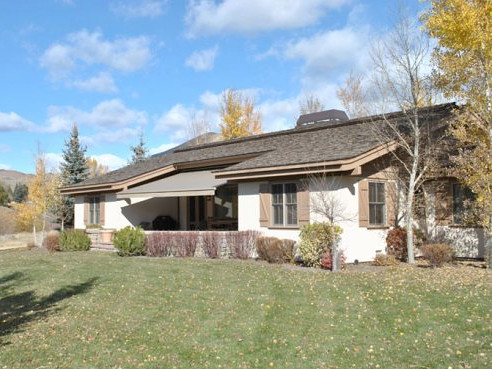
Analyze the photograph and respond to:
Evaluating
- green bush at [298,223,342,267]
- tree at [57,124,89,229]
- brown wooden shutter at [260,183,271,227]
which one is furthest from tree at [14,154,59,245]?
green bush at [298,223,342,267]

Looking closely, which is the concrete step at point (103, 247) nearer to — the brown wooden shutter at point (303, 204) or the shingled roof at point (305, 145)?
the shingled roof at point (305, 145)

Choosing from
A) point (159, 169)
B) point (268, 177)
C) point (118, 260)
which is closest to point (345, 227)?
point (268, 177)

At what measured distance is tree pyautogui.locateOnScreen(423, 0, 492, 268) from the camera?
1218cm

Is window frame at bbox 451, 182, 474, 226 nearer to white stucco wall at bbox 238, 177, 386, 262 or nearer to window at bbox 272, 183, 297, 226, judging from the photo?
white stucco wall at bbox 238, 177, 386, 262

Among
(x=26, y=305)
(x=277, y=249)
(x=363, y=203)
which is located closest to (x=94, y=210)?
(x=277, y=249)

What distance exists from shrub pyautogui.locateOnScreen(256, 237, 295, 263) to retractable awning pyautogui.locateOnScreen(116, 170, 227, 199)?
3473 mm

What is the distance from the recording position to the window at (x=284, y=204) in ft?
50.6

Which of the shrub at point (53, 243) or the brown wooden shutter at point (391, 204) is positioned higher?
the brown wooden shutter at point (391, 204)

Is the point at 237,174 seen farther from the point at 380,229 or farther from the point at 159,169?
the point at 159,169

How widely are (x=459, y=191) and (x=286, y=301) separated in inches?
336

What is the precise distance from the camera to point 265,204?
627 inches

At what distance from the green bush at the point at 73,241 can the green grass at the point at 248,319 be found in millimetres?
7652

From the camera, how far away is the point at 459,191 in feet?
48.3

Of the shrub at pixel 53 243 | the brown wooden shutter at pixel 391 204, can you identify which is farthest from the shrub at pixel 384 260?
the shrub at pixel 53 243
